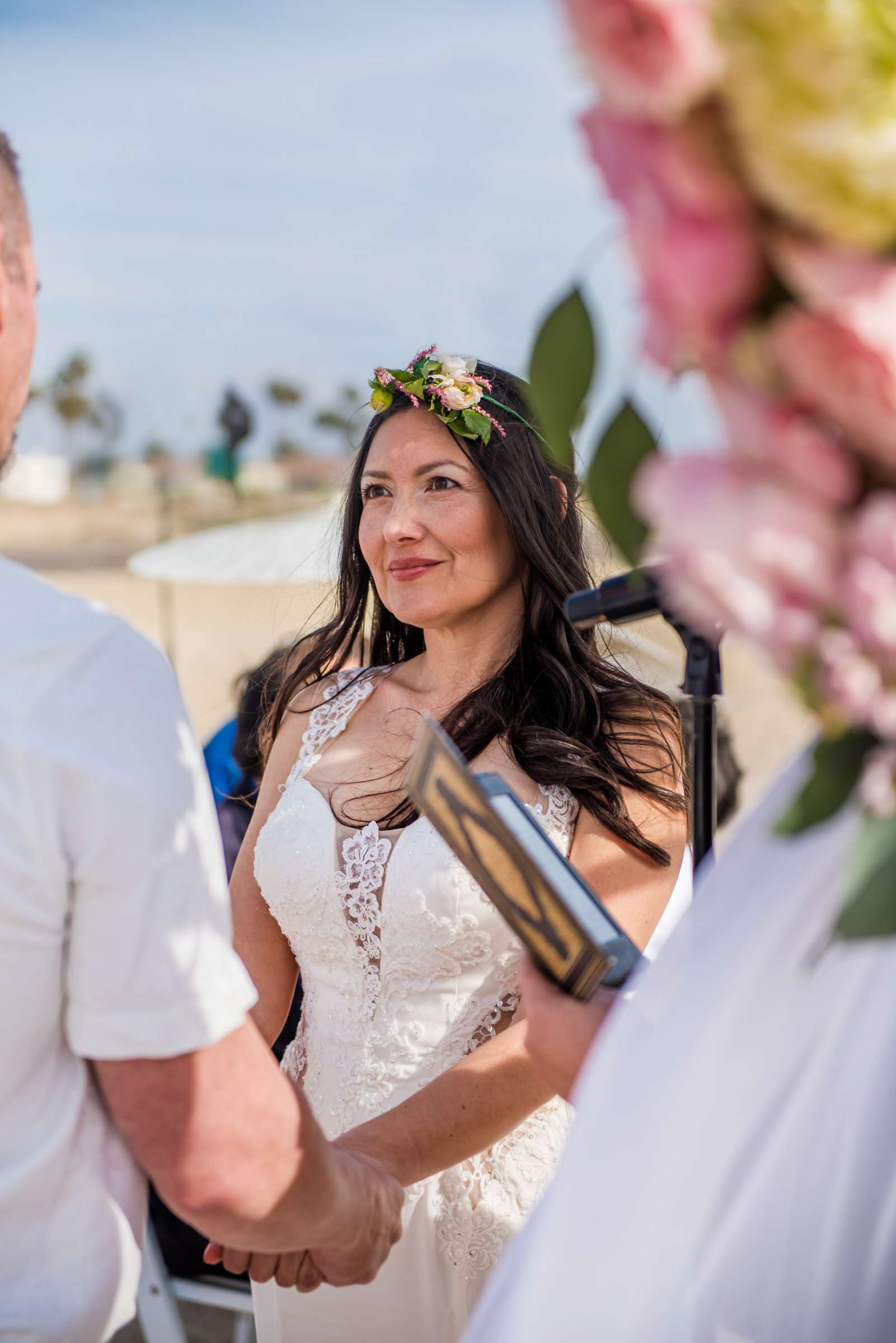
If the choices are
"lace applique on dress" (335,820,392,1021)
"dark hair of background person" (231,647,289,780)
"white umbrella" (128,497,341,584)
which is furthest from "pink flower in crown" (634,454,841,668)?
"white umbrella" (128,497,341,584)

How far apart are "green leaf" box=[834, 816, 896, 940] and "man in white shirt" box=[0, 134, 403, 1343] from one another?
0.69 m

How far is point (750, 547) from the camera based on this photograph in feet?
2.00

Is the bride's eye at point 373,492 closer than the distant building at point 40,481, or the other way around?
the bride's eye at point 373,492

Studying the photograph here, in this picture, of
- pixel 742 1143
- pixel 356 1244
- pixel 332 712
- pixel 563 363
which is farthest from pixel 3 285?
pixel 332 712

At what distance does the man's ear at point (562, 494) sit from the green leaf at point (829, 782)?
194cm

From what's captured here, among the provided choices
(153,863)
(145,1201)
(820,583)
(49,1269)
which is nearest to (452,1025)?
(145,1201)

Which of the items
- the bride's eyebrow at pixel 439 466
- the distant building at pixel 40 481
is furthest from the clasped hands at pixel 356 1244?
the distant building at pixel 40 481

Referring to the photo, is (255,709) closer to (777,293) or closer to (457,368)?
(457,368)

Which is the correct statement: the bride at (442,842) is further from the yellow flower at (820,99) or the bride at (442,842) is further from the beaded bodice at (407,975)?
the yellow flower at (820,99)

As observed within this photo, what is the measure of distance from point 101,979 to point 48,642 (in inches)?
13.7

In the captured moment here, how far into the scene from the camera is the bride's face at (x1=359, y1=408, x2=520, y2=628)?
97.7 inches

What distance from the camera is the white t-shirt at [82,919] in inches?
43.7

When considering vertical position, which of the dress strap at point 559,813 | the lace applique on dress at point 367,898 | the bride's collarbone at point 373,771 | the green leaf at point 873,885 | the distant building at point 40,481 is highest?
the green leaf at point 873,885

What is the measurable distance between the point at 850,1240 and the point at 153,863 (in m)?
0.71
